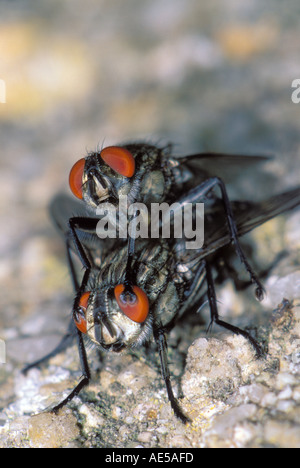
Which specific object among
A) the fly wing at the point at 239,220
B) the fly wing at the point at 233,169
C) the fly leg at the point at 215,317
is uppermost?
the fly wing at the point at 233,169

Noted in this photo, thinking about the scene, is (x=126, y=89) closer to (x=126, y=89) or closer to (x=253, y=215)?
(x=126, y=89)

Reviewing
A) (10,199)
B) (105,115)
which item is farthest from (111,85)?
(10,199)

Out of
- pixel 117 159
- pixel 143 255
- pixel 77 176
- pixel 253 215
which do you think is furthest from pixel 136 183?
pixel 253 215

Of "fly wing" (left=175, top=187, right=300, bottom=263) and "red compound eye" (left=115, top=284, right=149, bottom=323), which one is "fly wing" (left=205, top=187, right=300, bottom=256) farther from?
"red compound eye" (left=115, top=284, right=149, bottom=323)

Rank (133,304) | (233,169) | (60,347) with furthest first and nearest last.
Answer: (233,169) < (60,347) < (133,304)

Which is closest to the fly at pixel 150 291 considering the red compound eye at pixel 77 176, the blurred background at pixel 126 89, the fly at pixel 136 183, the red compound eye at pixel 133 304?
the red compound eye at pixel 133 304

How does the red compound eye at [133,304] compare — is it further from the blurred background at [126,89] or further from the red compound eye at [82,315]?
the blurred background at [126,89]
